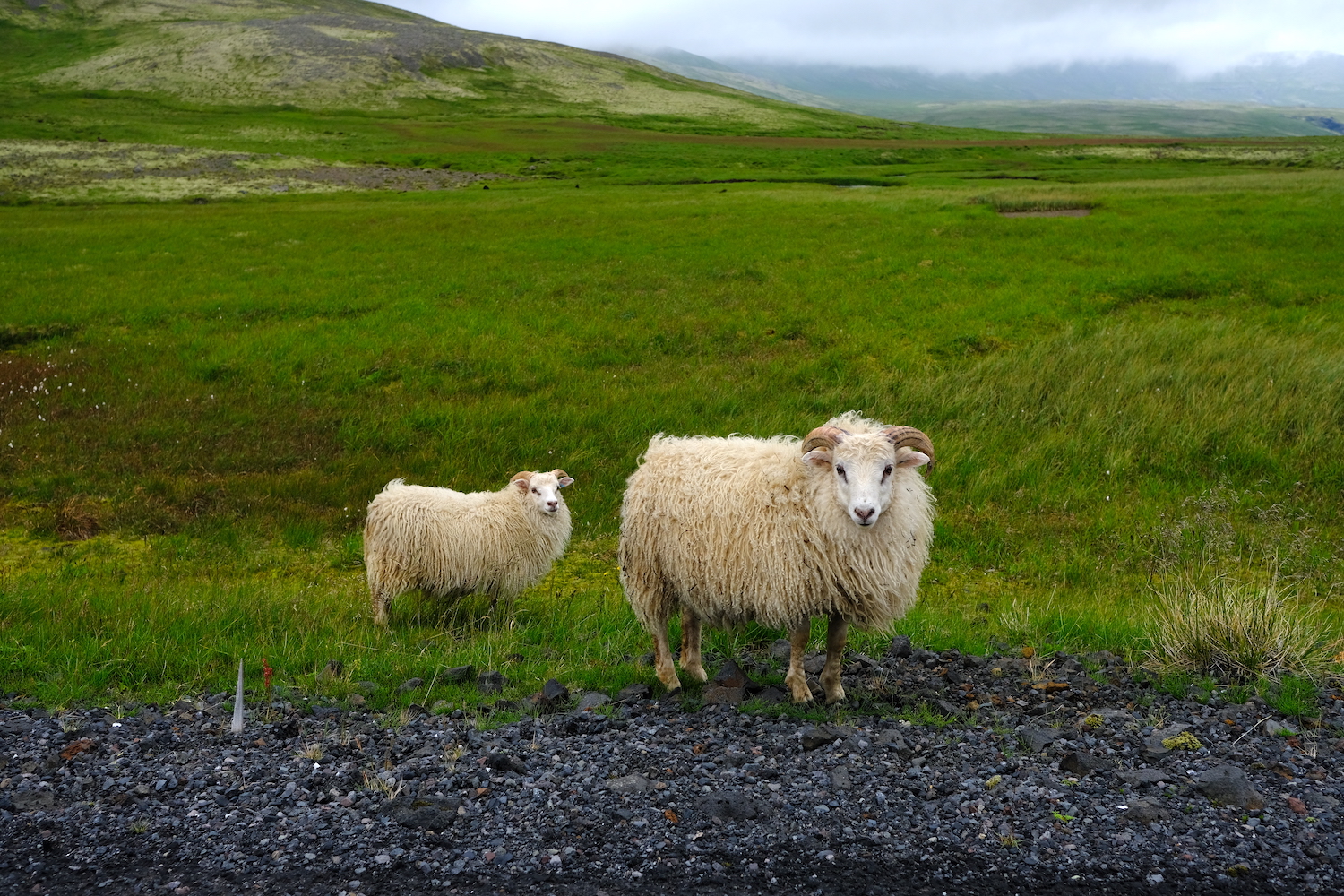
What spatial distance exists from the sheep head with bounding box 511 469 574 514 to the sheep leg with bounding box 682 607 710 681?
2634 millimetres

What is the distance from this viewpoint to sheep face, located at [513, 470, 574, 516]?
10391 mm

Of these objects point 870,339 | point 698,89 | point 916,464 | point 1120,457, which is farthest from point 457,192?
point 698,89

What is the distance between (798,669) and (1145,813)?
273 centimetres

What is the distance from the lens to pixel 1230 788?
17.8ft

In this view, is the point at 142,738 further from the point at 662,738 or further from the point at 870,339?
the point at 870,339

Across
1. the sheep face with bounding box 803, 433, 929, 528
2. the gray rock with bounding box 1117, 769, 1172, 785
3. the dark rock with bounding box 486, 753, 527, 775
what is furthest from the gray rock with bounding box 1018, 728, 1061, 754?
the dark rock with bounding box 486, 753, 527, 775

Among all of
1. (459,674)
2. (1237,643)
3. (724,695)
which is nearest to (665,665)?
(724,695)

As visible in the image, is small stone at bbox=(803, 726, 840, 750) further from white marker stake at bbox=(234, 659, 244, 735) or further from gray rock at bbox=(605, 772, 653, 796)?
white marker stake at bbox=(234, 659, 244, 735)

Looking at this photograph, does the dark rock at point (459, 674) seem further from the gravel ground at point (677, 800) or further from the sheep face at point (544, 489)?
the sheep face at point (544, 489)

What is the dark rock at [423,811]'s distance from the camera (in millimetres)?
5230

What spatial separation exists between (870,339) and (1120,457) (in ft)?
24.7

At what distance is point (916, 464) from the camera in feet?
25.1

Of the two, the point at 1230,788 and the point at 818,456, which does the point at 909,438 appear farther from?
the point at 1230,788

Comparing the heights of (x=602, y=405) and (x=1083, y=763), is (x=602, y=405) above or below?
below
